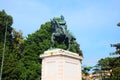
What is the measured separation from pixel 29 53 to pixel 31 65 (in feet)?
8.36

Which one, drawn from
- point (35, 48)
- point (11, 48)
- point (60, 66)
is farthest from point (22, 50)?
point (60, 66)

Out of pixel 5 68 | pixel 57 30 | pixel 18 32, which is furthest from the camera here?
pixel 18 32

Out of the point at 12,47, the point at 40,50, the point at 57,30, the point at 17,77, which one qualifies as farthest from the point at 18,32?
the point at 57,30

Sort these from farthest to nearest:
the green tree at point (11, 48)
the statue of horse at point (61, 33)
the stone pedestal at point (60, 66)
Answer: the green tree at point (11, 48) < the statue of horse at point (61, 33) < the stone pedestal at point (60, 66)

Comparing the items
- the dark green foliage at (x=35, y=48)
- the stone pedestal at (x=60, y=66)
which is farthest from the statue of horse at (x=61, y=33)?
the dark green foliage at (x=35, y=48)

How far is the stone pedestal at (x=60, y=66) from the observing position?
16781 mm

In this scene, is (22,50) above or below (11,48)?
above

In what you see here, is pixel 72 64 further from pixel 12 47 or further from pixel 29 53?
pixel 12 47

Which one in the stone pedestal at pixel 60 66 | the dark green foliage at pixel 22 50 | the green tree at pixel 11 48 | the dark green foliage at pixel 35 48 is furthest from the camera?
the dark green foliage at pixel 35 48

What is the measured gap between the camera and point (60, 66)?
16.8m

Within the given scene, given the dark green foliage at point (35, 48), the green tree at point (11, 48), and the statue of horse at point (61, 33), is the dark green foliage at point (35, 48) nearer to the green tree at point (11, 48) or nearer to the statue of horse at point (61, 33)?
the green tree at point (11, 48)

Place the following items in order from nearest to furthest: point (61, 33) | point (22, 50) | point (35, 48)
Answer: point (61, 33), point (35, 48), point (22, 50)

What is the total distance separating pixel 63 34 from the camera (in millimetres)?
18094

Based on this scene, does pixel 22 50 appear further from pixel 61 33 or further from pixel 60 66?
pixel 60 66
